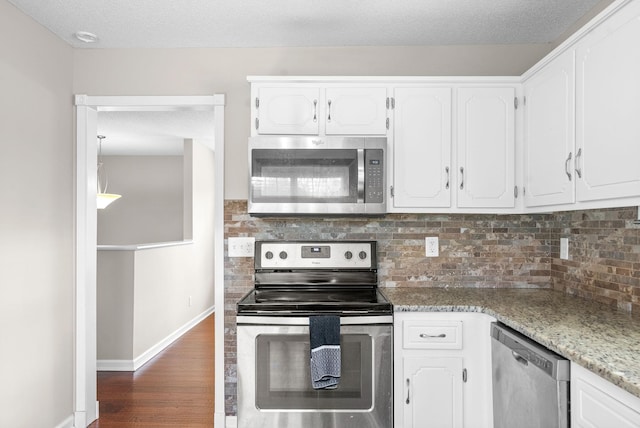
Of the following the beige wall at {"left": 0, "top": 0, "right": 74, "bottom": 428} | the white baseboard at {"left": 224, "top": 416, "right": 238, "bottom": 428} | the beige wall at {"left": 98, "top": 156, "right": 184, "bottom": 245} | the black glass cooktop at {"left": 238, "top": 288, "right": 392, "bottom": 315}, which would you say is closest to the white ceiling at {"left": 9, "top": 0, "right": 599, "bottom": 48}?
the beige wall at {"left": 0, "top": 0, "right": 74, "bottom": 428}

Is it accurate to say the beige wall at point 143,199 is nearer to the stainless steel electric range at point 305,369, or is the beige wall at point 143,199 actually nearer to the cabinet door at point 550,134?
the stainless steel electric range at point 305,369

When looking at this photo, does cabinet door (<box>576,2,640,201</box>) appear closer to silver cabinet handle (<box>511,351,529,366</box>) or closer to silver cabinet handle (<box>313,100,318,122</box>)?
silver cabinet handle (<box>511,351,529,366</box>)

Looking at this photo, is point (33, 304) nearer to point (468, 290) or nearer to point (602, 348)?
point (468, 290)

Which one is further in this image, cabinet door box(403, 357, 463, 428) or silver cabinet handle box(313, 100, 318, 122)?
silver cabinet handle box(313, 100, 318, 122)

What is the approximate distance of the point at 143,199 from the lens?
22.5ft

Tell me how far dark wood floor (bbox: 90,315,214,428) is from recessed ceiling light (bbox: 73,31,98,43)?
2444 millimetres

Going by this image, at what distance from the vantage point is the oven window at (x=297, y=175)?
237 cm

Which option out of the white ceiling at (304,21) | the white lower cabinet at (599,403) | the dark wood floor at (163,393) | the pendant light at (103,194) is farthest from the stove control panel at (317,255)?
the pendant light at (103,194)

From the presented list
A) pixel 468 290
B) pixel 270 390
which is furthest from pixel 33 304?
pixel 468 290

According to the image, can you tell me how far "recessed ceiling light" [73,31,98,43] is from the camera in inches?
100

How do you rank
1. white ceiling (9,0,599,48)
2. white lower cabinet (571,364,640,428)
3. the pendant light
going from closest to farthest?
white lower cabinet (571,364,640,428) → white ceiling (9,0,599,48) → the pendant light

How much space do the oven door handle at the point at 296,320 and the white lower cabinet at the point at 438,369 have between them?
0.11 meters

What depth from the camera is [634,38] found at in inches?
60.3

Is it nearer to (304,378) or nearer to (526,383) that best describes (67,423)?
(304,378)
